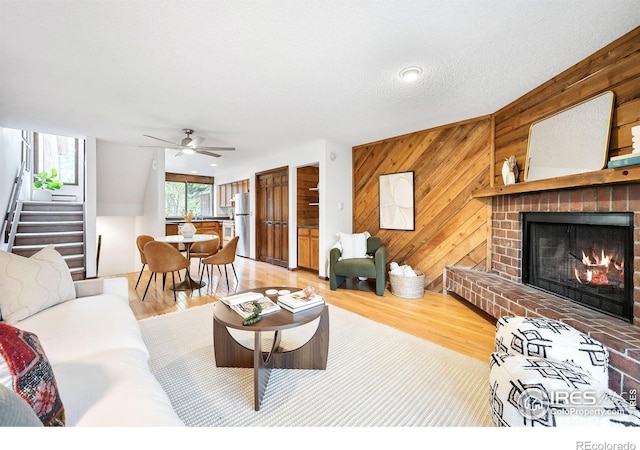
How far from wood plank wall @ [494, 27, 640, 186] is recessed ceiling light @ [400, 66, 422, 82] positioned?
4.13 ft

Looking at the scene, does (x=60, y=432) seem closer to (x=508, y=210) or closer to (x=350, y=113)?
(x=350, y=113)

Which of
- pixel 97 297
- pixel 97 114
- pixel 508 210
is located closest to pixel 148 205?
pixel 97 114

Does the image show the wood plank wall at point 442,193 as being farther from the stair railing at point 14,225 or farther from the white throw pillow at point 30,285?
the stair railing at point 14,225

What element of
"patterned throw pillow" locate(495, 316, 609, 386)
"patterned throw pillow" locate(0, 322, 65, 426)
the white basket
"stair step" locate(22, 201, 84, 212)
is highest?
"stair step" locate(22, 201, 84, 212)

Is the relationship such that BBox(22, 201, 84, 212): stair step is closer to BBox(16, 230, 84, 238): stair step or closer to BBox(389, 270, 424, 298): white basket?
BBox(16, 230, 84, 238): stair step

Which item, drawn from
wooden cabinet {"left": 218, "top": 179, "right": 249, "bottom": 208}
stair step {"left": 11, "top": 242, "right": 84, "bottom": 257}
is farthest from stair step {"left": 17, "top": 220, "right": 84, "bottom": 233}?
wooden cabinet {"left": 218, "top": 179, "right": 249, "bottom": 208}

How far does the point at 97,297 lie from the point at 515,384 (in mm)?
2698

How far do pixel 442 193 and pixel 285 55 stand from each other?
2729mm

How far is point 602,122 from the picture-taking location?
6.41 ft

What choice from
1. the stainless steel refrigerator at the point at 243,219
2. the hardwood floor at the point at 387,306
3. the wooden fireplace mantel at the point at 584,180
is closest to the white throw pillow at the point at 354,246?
the hardwood floor at the point at 387,306

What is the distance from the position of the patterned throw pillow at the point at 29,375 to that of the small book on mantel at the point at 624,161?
3.02m

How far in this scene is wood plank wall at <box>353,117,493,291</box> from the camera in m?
3.38

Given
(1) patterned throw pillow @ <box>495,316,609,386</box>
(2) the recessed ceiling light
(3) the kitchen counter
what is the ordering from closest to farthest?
1. (1) patterned throw pillow @ <box>495,316,609,386</box>
2. (2) the recessed ceiling light
3. (3) the kitchen counter

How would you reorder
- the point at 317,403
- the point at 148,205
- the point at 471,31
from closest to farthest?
the point at 317,403 < the point at 471,31 < the point at 148,205
